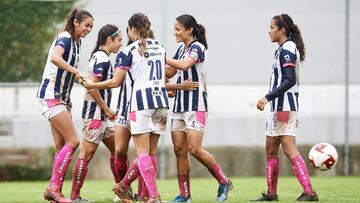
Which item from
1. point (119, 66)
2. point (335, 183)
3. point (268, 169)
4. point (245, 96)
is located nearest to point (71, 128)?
point (119, 66)

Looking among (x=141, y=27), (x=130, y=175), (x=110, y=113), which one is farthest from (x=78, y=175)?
(x=141, y=27)

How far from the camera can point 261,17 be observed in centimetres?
1675

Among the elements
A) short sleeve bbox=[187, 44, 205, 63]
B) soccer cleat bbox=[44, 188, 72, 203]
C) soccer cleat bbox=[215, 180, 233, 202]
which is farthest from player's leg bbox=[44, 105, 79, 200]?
soccer cleat bbox=[215, 180, 233, 202]

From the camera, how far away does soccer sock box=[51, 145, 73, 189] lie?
392 inches

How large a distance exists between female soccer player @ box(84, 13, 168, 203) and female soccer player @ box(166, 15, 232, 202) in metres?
0.79

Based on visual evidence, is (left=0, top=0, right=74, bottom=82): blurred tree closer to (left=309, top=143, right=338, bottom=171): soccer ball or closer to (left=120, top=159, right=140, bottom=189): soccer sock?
(left=309, top=143, right=338, bottom=171): soccer ball

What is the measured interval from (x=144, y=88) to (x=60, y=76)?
3.64 feet

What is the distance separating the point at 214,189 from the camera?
1334 centimetres

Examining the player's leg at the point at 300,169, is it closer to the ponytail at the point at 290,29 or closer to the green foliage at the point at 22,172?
the ponytail at the point at 290,29

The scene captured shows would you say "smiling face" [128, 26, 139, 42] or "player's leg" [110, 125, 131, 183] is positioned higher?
"smiling face" [128, 26, 139, 42]

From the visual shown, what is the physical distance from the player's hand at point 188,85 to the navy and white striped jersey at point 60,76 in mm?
1152

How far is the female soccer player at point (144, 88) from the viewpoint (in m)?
9.41

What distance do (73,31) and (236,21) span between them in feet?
22.9

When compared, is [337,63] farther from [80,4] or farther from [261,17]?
[80,4]
